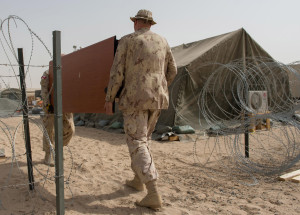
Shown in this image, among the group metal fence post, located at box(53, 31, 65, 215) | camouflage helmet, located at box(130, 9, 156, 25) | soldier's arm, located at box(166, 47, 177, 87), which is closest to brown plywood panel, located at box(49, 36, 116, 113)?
camouflage helmet, located at box(130, 9, 156, 25)

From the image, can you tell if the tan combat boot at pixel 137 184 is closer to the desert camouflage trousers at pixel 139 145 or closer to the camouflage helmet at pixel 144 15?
the desert camouflage trousers at pixel 139 145

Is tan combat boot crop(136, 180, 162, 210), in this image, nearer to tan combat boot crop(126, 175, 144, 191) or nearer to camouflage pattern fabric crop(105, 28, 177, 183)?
camouflage pattern fabric crop(105, 28, 177, 183)

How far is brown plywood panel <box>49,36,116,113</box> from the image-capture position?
294cm

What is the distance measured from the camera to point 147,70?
274 centimetres

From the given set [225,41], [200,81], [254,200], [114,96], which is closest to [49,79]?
[114,96]

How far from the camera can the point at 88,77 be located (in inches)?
123

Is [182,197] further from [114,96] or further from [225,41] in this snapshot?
[225,41]

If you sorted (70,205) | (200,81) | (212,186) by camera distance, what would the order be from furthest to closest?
1. (200,81)
2. (212,186)
3. (70,205)

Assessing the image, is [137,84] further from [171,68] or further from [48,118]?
[48,118]

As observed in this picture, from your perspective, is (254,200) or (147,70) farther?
(254,200)

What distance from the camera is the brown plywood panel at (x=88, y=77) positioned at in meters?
2.94

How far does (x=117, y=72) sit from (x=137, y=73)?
0.20 m

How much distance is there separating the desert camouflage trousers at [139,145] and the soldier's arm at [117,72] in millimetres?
240

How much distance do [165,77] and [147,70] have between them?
0.43 metres
